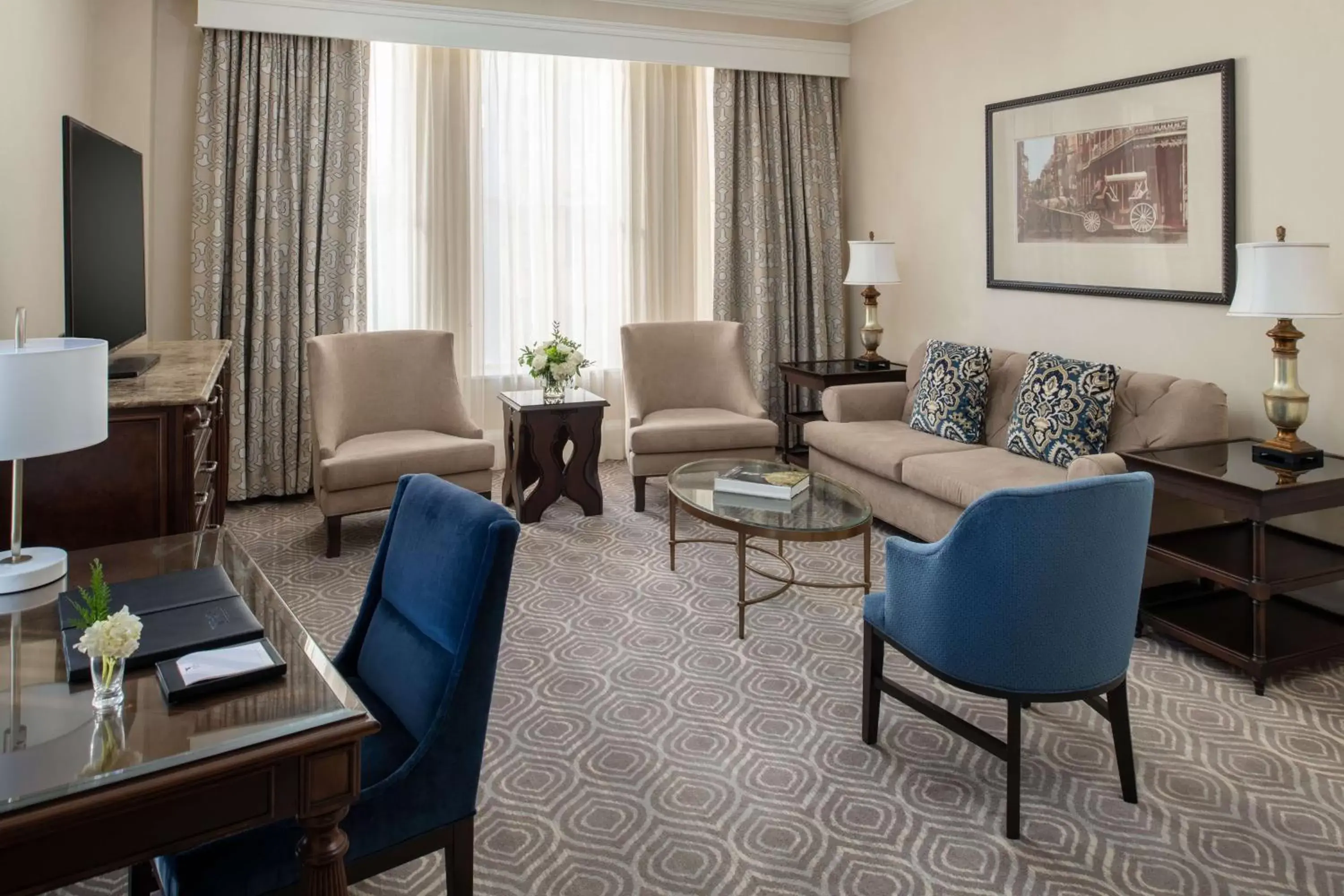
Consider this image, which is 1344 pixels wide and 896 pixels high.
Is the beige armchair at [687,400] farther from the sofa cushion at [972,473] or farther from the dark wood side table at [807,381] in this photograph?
the sofa cushion at [972,473]

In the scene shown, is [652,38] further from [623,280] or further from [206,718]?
[206,718]

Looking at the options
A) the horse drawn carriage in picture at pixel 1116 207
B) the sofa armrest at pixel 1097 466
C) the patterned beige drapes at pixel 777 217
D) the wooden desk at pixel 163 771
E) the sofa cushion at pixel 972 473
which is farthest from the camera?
the patterned beige drapes at pixel 777 217

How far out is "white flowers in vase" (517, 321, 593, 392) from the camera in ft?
16.9

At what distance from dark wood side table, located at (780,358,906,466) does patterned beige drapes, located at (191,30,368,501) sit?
2666 millimetres

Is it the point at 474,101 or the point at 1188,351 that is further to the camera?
the point at 474,101

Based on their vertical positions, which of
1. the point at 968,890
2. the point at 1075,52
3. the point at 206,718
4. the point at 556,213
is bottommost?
the point at 968,890

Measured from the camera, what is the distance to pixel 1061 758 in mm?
2689

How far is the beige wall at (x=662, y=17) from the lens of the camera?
5656 mm

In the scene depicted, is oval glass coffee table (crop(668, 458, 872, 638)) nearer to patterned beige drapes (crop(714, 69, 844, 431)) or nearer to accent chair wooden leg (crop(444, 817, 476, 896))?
accent chair wooden leg (crop(444, 817, 476, 896))

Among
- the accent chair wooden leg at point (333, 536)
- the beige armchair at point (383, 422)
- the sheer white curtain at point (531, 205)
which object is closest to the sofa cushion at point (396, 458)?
the beige armchair at point (383, 422)

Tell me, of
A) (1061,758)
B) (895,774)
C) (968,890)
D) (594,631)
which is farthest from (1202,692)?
(594,631)

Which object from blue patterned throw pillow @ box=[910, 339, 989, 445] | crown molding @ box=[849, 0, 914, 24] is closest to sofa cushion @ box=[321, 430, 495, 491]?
blue patterned throw pillow @ box=[910, 339, 989, 445]

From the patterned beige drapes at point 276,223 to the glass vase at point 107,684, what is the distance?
4102mm

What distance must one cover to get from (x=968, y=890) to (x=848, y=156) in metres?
5.46
